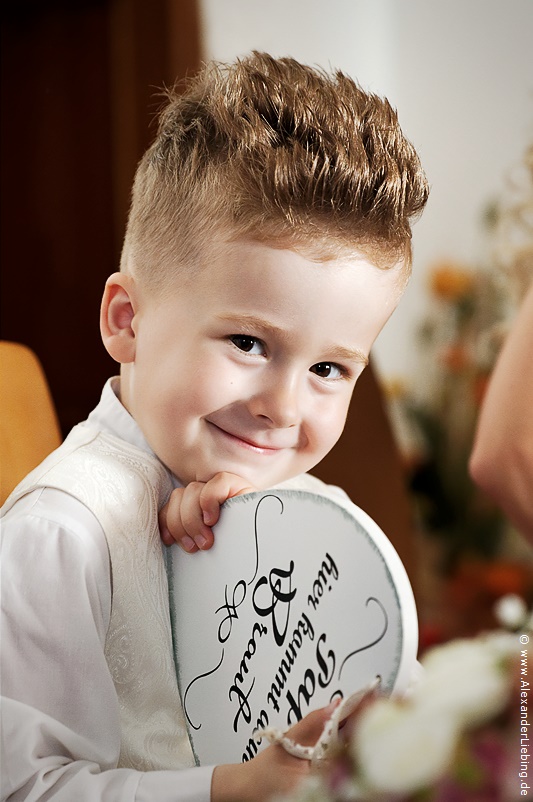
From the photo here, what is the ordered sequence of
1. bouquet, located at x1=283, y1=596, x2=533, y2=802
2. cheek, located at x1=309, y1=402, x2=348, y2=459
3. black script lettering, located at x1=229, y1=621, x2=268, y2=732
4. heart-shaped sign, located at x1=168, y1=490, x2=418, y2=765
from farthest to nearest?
1. cheek, located at x1=309, y1=402, x2=348, y2=459
2. black script lettering, located at x1=229, y1=621, x2=268, y2=732
3. heart-shaped sign, located at x1=168, y1=490, x2=418, y2=765
4. bouquet, located at x1=283, y1=596, x2=533, y2=802

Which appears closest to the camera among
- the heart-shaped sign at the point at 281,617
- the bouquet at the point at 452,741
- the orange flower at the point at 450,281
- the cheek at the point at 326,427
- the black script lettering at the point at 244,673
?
the bouquet at the point at 452,741

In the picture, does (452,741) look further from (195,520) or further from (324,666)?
(195,520)

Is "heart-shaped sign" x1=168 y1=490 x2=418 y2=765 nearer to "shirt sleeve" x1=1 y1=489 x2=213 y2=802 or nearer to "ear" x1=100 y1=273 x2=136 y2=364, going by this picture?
"shirt sleeve" x1=1 y1=489 x2=213 y2=802

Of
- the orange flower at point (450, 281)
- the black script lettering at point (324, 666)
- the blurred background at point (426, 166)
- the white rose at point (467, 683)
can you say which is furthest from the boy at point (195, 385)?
the orange flower at point (450, 281)

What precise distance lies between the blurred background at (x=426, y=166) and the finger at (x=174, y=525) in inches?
17.7

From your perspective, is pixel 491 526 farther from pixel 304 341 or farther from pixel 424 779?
pixel 424 779

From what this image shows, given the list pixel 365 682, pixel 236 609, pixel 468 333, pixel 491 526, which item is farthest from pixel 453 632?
pixel 365 682

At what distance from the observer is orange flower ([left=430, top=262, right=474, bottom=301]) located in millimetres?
1644

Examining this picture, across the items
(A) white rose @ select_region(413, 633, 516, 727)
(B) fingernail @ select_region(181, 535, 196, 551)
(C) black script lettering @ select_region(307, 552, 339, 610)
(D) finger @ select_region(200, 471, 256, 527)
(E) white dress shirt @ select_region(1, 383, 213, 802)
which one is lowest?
(E) white dress shirt @ select_region(1, 383, 213, 802)

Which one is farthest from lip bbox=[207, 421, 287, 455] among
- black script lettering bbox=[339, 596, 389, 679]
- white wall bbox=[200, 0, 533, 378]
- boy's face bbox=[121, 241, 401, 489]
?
white wall bbox=[200, 0, 533, 378]

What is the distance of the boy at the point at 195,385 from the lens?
2.08 ft

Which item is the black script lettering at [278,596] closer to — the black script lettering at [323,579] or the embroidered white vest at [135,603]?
the black script lettering at [323,579]

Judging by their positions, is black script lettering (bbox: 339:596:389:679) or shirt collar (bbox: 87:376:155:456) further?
shirt collar (bbox: 87:376:155:456)

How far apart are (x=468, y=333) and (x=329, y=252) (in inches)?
41.4
